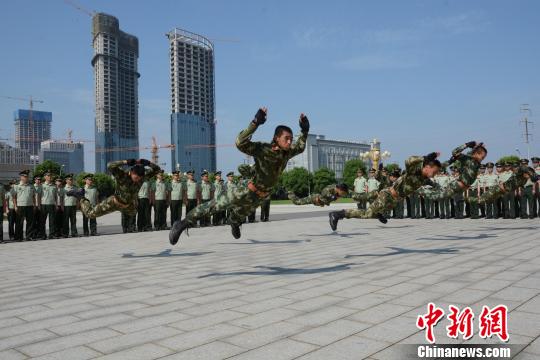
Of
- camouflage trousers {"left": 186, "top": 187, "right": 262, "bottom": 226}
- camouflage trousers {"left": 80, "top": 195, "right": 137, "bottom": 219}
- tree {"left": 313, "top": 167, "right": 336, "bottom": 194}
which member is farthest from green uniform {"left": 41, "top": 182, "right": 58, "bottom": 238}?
tree {"left": 313, "top": 167, "right": 336, "bottom": 194}

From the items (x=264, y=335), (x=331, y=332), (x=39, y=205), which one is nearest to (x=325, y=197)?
(x=331, y=332)

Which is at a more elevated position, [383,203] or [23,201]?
[23,201]

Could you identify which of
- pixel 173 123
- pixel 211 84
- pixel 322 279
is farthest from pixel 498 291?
pixel 211 84

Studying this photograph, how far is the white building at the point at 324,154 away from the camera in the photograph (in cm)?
14225

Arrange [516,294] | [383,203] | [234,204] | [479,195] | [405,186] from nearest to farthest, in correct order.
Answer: [516,294] < [234,204] < [405,186] < [383,203] < [479,195]

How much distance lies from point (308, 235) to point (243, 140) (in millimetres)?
7829

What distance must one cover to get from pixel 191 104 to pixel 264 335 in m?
153

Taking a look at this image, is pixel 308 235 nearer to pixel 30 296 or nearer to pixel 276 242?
pixel 276 242

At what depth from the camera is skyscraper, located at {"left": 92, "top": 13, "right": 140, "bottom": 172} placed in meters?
156

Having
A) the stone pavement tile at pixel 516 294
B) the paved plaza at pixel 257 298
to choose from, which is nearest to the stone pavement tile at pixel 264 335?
the paved plaza at pixel 257 298

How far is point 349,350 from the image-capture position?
358cm

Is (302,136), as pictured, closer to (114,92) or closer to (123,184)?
(123,184)

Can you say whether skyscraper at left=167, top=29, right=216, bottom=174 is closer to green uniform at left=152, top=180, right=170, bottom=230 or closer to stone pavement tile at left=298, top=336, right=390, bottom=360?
green uniform at left=152, top=180, right=170, bottom=230

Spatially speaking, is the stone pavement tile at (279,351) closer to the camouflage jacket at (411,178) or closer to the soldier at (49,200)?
the camouflage jacket at (411,178)
